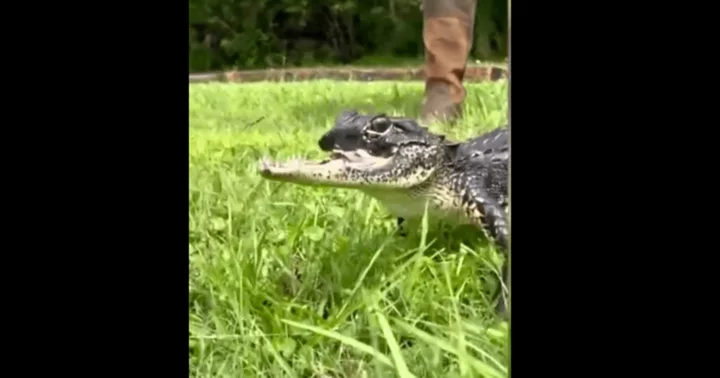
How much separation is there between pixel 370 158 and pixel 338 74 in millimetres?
124

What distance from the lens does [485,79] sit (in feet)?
4.93

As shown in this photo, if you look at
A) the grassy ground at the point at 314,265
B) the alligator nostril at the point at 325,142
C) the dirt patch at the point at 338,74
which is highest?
the dirt patch at the point at 338,74

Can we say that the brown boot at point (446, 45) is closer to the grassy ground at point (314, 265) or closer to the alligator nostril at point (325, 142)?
the grassy ground at point (314, 265)

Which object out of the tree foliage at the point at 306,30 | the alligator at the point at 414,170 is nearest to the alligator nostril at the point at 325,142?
the alligator at the point at 414,170

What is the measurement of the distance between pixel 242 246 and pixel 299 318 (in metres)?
0.12

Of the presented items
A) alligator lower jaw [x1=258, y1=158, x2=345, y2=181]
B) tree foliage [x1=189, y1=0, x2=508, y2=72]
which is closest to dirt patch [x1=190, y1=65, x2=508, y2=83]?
tree foliage [x1=189, y1=0, x2=508, y2=72]

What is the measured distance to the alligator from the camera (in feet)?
4.97

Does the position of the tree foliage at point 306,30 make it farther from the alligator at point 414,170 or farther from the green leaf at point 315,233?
the green leaf at point 315,233

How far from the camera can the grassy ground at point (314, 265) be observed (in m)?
1.46

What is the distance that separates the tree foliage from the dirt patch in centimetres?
1

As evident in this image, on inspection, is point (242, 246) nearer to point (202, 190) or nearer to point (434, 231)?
point (202, 190)

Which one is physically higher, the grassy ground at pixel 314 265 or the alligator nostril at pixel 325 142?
the alligator nostril at pixel 325 142

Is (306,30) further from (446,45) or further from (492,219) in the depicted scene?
(492,219)
